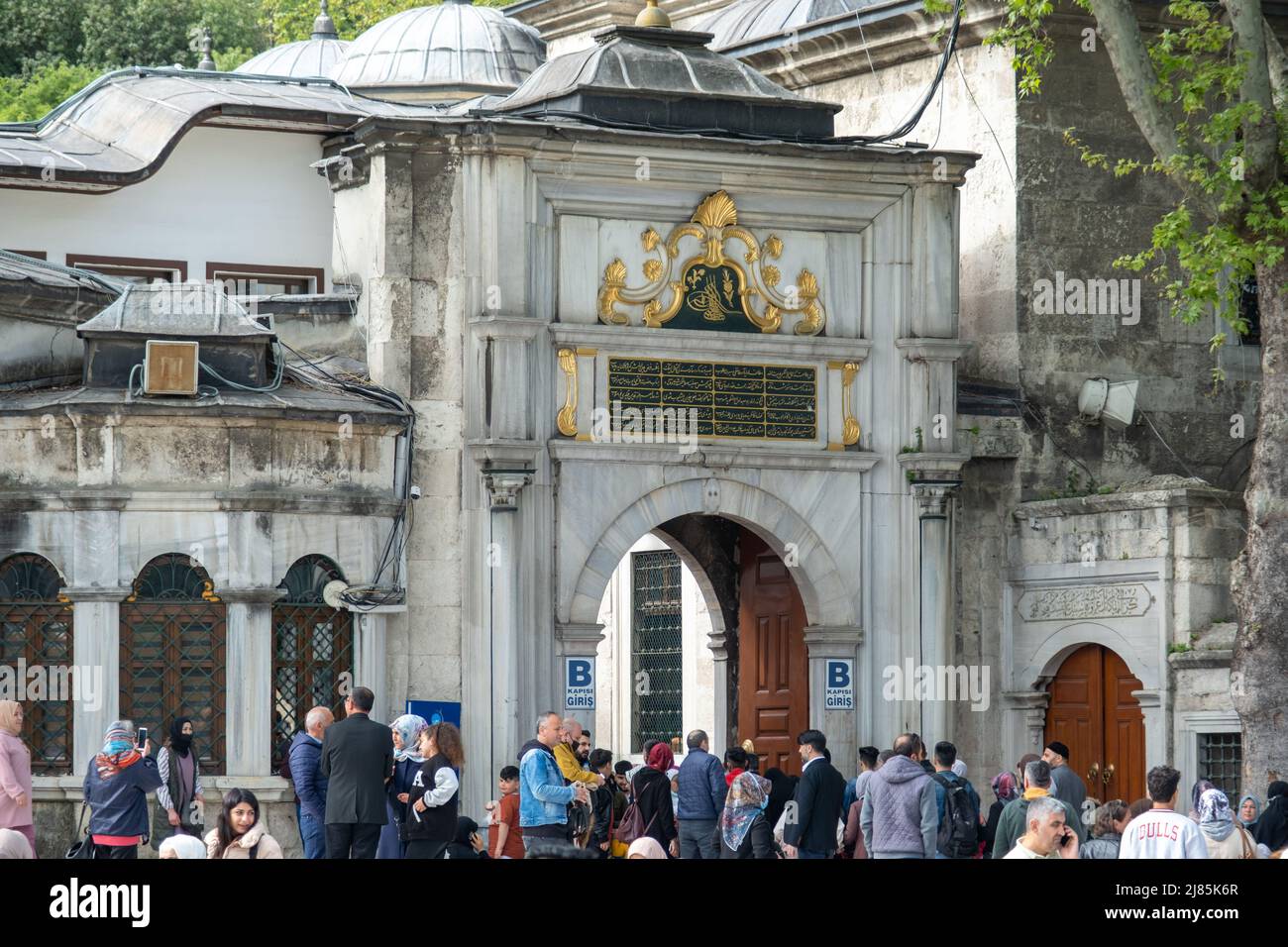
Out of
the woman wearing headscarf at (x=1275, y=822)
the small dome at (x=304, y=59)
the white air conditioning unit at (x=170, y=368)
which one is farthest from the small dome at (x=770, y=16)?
the woman wearing headscarf at (x=1275, y=822)

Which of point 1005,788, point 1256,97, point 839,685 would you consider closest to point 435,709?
point 839,685

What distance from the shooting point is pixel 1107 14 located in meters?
21.3

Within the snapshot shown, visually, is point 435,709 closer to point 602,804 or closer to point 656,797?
point 602,804

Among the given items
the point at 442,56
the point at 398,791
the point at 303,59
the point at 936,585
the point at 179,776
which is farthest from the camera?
the point at 303,59

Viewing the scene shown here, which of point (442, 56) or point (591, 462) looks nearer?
point (591, 462)

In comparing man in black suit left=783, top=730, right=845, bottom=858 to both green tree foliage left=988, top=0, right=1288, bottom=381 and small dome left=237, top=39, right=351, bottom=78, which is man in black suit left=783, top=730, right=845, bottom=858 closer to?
green tree foliage left=988, top=0, right=1288, bottom=381

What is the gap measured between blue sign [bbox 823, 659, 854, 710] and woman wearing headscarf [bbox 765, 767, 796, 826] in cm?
327

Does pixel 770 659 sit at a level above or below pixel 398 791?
above

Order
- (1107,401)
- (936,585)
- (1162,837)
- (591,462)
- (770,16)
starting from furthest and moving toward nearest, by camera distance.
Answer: (770,16) → (1107,401) → (936,585) → (591,462) → (1162,837)

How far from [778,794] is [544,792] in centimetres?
339

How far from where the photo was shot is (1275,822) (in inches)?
660

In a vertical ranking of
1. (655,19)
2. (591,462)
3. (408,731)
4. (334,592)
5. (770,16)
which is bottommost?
(408,731)

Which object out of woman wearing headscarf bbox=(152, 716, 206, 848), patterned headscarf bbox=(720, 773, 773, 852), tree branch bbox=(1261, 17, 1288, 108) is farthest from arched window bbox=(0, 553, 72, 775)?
tree branch bbox=(1261, 17, 1288, 108)

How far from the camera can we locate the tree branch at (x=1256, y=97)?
2061cm
